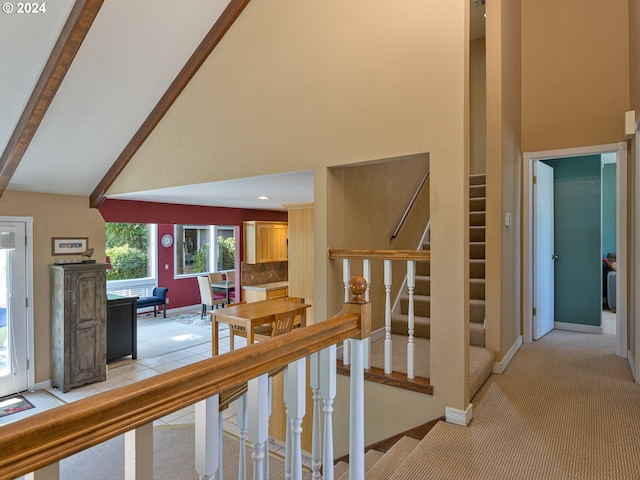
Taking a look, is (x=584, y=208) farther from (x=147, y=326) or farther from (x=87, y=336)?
(x=147, y=326)

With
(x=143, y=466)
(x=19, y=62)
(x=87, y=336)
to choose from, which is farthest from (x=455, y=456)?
(x=87, y=336)

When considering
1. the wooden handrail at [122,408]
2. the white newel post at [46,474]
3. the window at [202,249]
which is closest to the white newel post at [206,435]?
the wooden handrail at [122,408]

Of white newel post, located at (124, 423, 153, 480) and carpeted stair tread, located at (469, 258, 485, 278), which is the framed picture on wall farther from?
white newel post, located at (124, 423, 153, 480)

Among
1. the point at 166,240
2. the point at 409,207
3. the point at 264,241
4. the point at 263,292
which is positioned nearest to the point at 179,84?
the point at 409,207

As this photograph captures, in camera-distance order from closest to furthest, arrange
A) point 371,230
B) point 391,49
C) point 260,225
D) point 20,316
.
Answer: point 391,49 → point 371,230 → point 20,316 → point 260,225

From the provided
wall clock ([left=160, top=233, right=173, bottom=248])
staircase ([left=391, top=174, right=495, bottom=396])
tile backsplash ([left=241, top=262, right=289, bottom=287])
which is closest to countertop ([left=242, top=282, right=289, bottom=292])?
tile backsplash ([left=241, top=262, right=289, bottom=287])

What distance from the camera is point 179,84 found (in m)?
3.76

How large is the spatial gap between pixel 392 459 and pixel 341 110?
91.9 inches

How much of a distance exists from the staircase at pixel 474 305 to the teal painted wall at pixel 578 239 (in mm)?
1042

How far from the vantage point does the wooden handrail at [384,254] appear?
240cm

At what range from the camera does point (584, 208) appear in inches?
170

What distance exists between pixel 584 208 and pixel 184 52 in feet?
15.4

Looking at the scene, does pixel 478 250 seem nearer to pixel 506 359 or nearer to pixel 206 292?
pixel 506 359

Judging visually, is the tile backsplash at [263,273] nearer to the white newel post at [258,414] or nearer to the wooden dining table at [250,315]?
the wooden dining table at [250,315]
